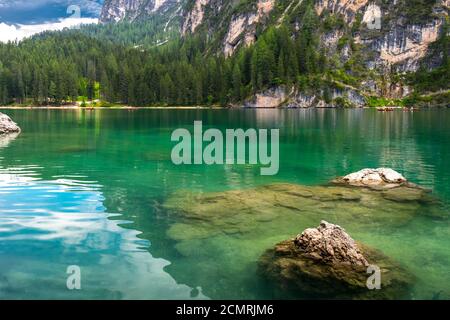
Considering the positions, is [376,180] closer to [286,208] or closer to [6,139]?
[286,208]

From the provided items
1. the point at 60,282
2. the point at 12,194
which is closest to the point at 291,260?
the point at 60,282

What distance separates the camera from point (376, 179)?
103 ft

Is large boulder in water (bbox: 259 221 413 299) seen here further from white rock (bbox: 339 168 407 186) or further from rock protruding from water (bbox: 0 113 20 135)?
rock protruding from water (bbox: 0 113 20 135)

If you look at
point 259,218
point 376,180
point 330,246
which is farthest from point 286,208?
point 376,180

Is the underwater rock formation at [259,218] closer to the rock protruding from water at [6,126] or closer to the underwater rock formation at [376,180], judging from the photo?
the underwater rock formation at [376,180]

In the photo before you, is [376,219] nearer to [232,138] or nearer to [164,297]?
[164,297]

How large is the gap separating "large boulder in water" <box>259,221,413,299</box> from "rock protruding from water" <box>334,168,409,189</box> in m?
13.8

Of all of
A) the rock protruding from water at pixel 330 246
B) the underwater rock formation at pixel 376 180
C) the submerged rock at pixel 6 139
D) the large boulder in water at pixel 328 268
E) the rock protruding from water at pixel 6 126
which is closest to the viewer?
the large boulder in water at pixel 328 268

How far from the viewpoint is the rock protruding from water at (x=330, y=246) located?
15.8m

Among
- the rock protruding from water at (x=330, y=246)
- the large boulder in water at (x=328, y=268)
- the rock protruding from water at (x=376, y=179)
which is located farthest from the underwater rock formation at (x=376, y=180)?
the rock protruding from water at (x=330, y=246)

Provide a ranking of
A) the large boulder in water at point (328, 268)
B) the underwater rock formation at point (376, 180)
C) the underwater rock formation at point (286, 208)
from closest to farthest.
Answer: the large boulder in water at point (328, 268) < the underwater rock formation at point (286, 208) < the underwater rock formation at point (376, 180)

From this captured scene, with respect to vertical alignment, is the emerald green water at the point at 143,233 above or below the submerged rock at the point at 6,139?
below
